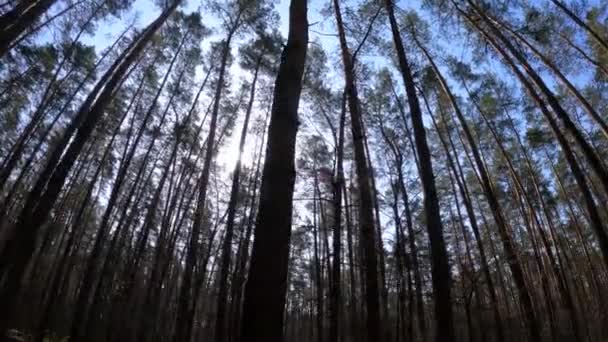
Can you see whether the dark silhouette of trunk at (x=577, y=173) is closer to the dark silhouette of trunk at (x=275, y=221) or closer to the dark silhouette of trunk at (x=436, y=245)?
the dark silhouette of trunk at (x=436, y=245)

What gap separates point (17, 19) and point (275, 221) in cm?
768

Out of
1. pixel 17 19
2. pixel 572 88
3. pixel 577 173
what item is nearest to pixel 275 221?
pixel 17 19

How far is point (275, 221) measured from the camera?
5.29 ft

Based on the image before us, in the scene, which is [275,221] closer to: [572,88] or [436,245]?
[436,245]

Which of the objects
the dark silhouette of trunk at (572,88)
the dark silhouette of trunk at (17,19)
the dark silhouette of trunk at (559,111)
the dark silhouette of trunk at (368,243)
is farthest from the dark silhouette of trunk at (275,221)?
the dark silhouette of trunk at (572,88)

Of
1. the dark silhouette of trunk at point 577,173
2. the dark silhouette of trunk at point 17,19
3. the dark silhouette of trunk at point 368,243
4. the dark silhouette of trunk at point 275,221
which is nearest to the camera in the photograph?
the dark silhouette of trunk at point 275,221

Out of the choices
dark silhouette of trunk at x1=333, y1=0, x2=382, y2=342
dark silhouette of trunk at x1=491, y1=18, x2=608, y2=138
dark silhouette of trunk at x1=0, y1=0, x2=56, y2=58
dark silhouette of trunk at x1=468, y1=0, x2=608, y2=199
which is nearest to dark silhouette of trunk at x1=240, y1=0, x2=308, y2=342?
dark silhouette of trunk at x1=333, y1=0, x2=382, y2=342

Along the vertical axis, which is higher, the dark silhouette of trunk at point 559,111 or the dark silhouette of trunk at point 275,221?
the dark silhouette of trunk at point 559,111

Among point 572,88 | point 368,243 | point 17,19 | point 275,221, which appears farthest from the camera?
point 572,88

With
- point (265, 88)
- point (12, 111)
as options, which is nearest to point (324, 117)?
point (265, 88)

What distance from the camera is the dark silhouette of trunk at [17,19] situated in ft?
18.2

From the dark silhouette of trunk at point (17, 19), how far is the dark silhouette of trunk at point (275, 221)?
6.50 m

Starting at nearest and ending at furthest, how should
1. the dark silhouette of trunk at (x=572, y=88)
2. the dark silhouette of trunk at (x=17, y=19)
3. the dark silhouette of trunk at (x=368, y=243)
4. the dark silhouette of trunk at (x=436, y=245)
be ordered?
the dark silhouette of trunk at (x=436, y=245) → the dark silhouette of trunk at (x=368, y=243) → the dark silhouette of trunk at (x=17, y=19) → the dark silhouette of trunk at (x=572, y=88)

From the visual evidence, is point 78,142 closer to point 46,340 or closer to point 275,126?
point 275,126
